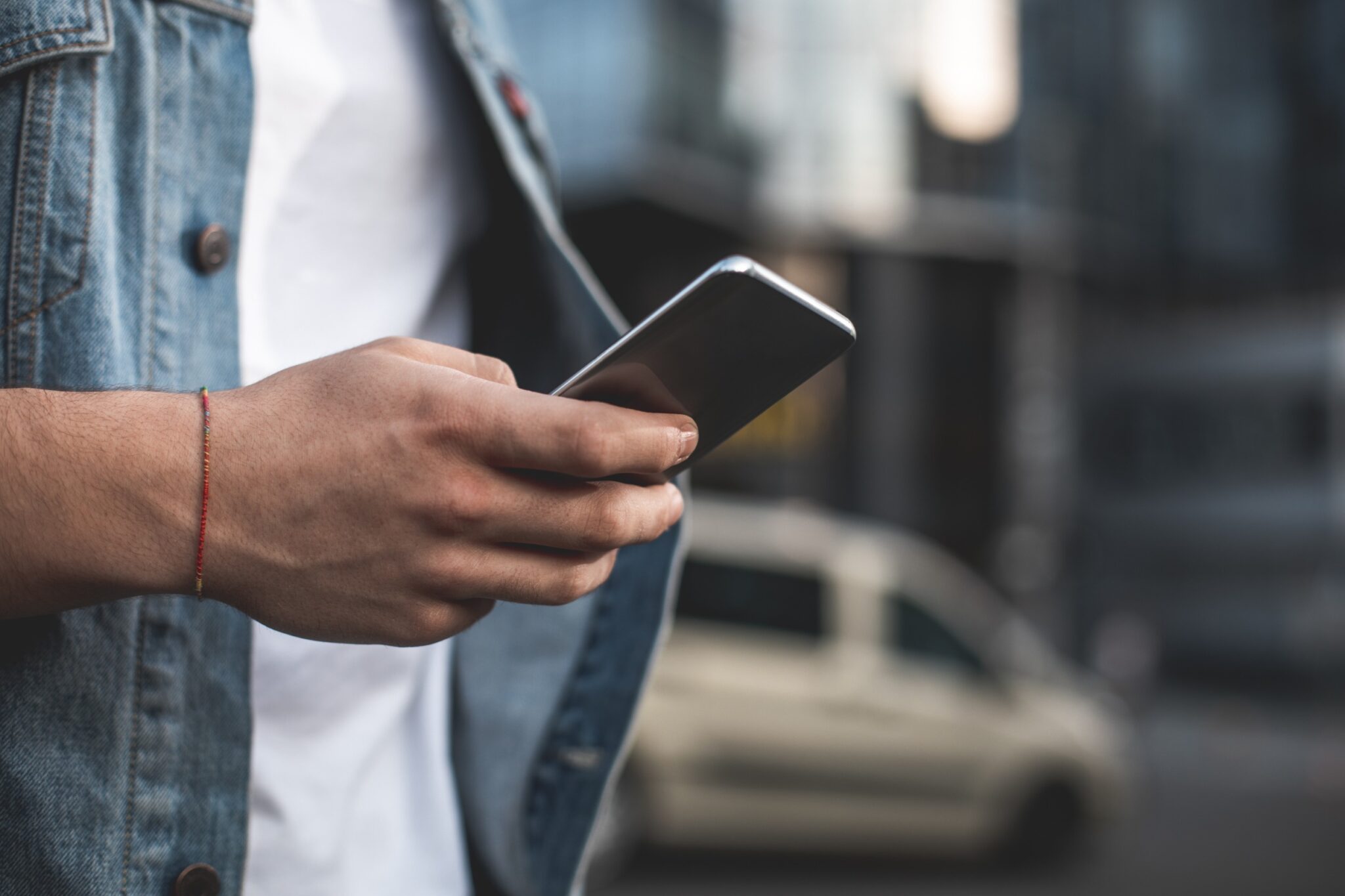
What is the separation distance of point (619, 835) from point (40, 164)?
4.90 m

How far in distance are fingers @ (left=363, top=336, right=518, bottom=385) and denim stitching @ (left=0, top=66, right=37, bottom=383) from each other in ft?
0.96

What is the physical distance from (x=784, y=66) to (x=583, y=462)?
17.0m

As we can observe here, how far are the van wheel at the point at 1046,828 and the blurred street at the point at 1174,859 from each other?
0.10 meters

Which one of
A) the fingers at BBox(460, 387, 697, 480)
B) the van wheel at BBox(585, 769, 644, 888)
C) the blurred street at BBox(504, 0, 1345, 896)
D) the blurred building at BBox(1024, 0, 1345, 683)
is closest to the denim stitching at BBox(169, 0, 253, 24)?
the fingers at BBox(460, 387, 697, 480)

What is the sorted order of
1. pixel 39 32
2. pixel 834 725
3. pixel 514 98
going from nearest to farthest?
pixel 39 32 < pixel 514 98 < pixel 834 725

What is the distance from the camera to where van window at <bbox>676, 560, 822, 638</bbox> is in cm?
563

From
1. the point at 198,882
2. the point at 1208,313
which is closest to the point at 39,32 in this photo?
the point at 198,882

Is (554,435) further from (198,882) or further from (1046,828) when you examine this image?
(1046,828)

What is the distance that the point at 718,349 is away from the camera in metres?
0.72

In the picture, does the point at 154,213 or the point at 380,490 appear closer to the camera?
the point at 380,490

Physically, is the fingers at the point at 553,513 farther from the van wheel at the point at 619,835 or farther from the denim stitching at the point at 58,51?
the van wheel at the point at 619,835

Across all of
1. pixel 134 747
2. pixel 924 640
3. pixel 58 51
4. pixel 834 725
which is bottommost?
pixel 834 725

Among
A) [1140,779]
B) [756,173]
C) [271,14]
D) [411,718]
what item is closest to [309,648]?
[411,718]

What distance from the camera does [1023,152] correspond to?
702 inches
